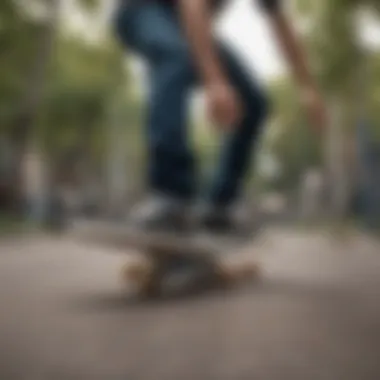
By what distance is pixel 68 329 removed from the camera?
1068 millimetres

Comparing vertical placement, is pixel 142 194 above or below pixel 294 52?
below

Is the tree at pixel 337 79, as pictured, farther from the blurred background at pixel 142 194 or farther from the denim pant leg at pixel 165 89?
the denim pant leg at pixel 165 89

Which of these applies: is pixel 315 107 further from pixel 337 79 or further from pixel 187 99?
pixel 187 99

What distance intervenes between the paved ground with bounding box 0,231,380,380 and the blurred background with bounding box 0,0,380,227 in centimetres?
5

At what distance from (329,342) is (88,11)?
1.82ft

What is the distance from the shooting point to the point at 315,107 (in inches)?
42.4

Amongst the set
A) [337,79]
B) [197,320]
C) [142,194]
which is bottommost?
[197,320]

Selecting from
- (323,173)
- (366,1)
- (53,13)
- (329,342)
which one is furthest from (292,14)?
(329,342)

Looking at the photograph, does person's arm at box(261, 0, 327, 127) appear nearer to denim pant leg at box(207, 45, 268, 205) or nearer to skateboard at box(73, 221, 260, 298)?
denim pant leg at box(207, 45, 268, 205)

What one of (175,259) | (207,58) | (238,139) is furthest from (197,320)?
(207,58)

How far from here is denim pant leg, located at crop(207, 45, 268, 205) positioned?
42.3 inches

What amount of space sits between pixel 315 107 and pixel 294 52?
0.27ft

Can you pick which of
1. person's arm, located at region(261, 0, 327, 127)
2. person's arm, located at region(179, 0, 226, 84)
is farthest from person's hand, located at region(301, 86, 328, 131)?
person's arm, located at region(179, 0, 226, 84)

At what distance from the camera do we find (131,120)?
1067mm
